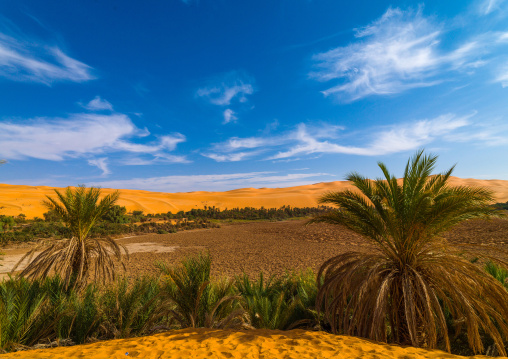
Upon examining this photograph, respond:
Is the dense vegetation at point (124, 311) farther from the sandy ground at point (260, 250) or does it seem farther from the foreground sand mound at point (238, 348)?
the sandy ground at point (260, 250)

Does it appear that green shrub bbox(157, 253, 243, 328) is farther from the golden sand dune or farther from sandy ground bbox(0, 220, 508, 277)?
the golden sand dune

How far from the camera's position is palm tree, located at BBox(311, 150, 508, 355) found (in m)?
3.97

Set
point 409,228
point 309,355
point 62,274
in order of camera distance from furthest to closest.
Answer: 1. point 62,274
2. point 409,228
3. point 309,355

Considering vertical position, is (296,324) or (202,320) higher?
(202,320)

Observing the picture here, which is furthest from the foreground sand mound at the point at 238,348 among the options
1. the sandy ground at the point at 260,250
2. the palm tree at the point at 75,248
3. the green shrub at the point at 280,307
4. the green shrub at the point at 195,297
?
the sandy ground at the point at 260,250

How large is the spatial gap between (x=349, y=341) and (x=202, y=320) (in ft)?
9.17

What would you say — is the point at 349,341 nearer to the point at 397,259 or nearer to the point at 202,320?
the point at 397,259

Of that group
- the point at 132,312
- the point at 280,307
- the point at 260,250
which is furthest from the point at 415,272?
the point at 260,250

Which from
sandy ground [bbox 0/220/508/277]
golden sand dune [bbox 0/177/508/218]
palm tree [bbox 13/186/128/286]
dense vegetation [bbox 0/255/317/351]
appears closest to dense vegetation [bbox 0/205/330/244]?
palm tree [bbox 13/186/128/286]

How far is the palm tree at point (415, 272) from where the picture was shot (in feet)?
13.0

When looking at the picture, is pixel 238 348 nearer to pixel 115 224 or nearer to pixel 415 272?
pixel 415 272

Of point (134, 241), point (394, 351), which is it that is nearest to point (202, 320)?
point (394, 351)

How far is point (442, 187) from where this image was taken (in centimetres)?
541

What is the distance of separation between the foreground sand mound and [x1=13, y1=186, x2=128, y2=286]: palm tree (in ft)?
9.61
